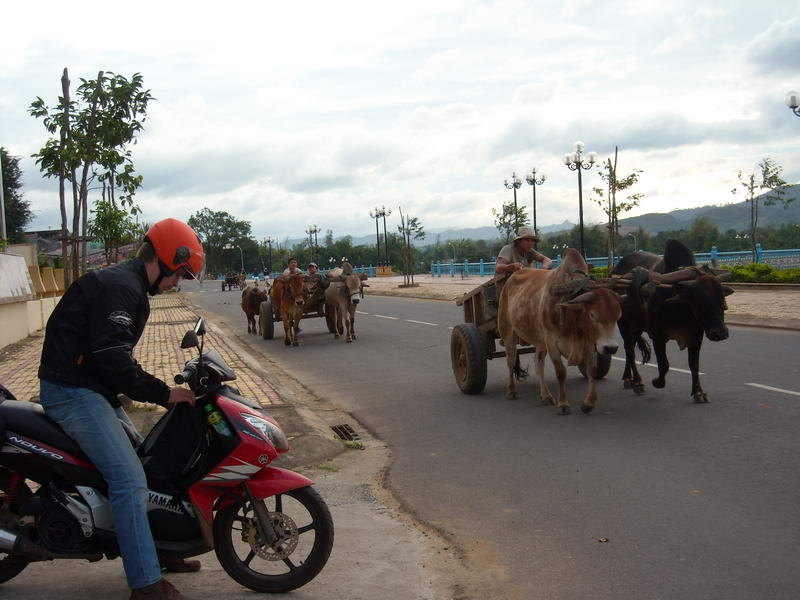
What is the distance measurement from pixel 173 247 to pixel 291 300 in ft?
46.6

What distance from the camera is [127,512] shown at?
3973 millimetres

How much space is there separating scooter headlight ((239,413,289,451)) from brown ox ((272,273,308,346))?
45.9 ft

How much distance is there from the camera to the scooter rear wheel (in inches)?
166

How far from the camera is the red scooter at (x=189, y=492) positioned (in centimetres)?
408

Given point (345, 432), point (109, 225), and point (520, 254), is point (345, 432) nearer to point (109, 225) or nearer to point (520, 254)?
point (520, 254)

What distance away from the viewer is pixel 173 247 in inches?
166

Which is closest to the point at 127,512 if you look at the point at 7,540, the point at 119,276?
the point at 7,540

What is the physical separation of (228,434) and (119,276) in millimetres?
970

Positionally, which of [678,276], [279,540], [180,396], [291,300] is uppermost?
[678,276]

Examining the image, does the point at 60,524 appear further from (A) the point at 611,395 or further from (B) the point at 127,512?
(A) the point at 611,395

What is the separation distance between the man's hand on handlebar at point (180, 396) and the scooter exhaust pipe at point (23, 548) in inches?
36.2

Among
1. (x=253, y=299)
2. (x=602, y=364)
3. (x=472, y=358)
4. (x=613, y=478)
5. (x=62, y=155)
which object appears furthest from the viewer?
(x=253, y=299)

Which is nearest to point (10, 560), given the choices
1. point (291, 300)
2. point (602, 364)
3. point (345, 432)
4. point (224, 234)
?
point (345, 432)

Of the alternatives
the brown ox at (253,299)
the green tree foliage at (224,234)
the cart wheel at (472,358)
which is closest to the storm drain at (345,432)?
the cart wheel at (472,358)
